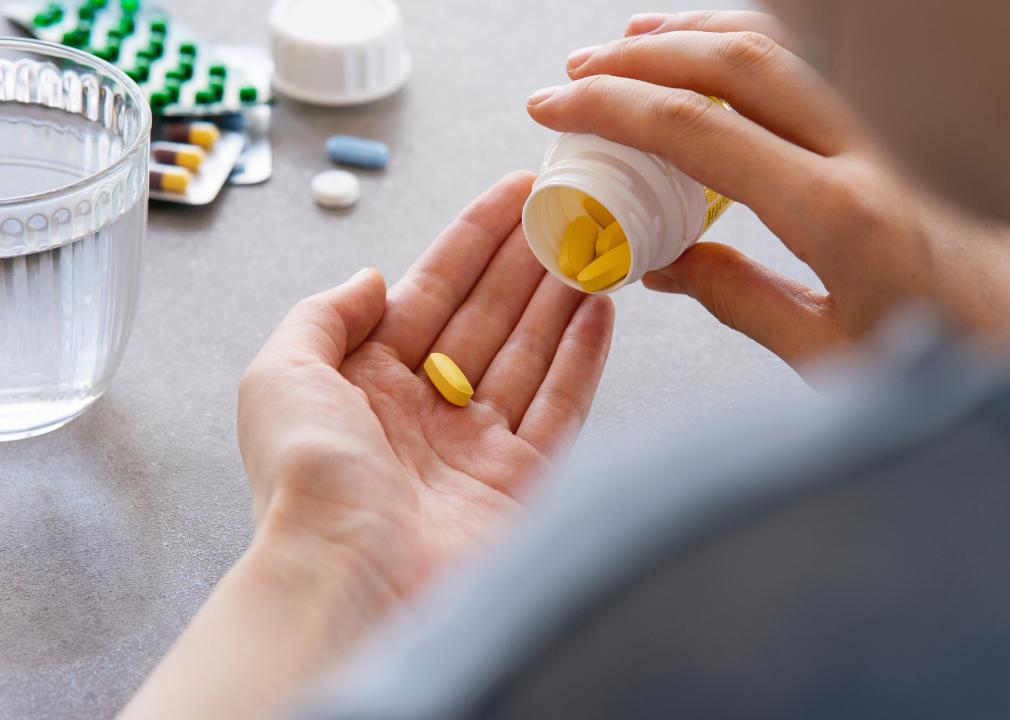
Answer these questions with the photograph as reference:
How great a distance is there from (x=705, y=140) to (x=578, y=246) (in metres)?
0.13

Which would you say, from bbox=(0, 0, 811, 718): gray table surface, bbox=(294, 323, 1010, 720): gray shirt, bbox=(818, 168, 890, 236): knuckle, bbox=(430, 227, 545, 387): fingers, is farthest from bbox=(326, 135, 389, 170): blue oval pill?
bbox=(294, 323, 1010, 720): gray shirt

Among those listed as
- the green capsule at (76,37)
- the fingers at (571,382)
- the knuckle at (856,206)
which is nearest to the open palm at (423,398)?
the fingers at (571,382)

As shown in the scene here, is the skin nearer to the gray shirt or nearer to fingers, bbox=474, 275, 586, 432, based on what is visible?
fingers, bbox=474, 275, 586, 432

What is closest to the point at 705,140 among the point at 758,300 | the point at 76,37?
the point at 758,300

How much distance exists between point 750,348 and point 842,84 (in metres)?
0.63

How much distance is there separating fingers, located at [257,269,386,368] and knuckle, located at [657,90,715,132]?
23cm

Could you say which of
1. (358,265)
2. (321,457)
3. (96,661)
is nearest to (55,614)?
(96,661)

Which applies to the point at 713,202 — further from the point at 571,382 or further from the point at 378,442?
the point at 378,442

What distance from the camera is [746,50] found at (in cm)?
71

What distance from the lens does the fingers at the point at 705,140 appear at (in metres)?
0.66

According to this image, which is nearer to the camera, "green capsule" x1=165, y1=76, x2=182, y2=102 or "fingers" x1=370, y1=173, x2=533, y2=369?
"fingers" x1=370, y1=173, x2=533, y2=369

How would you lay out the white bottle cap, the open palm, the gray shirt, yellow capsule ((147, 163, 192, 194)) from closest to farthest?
the gray shirt < the open palm < yellow capsule ((147, 163, 192, 194)) < the white bottle cap

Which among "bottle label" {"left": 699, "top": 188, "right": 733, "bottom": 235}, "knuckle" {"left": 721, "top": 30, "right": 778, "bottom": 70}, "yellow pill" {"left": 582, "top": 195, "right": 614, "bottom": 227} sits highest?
"knuckle" {"left": 721, "top": 30, "right": 778, "bottom": 70}

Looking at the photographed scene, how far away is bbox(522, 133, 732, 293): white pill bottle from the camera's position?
0.69 meters
